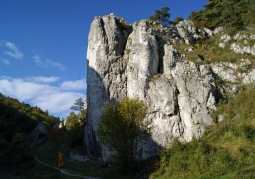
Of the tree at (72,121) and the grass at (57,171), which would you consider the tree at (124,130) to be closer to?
the grass at (57,171)

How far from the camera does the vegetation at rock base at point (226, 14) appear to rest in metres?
35.7

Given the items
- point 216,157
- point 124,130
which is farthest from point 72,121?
point 216,157

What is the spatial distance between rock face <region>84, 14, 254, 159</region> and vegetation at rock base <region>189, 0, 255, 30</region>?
613cm

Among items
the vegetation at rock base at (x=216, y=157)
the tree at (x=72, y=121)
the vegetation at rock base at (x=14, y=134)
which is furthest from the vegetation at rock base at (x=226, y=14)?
the vegetation at rock base at (x=14, y=134)

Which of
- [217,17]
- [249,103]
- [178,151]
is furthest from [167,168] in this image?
[217,17]

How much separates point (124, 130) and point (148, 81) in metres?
10.9

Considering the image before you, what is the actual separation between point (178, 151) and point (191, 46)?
20.1m

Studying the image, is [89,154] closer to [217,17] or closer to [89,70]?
[89,70]

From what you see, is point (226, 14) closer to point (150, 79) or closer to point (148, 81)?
point (150, 79)

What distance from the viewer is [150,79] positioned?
29.2m

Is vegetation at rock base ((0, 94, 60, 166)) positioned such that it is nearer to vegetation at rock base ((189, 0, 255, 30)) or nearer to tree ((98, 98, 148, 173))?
tree ((98, 98, 148, 173))

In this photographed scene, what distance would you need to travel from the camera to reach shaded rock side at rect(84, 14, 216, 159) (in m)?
25.6

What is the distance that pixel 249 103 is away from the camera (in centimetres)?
2195

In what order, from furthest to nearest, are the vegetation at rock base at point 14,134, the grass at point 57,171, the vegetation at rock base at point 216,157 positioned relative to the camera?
the vegetation at rock base at point 14,134 → the grass at point 57,171 → the vegetation at rock base at point 216,157
